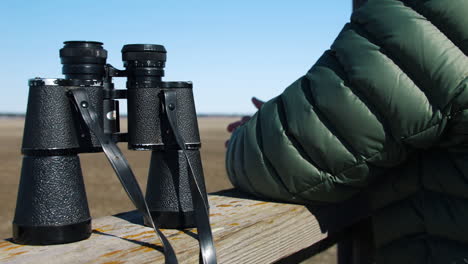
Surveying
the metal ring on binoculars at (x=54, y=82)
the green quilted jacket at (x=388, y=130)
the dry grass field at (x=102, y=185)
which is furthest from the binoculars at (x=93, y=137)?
the dry grass field at (x=102, y=185)

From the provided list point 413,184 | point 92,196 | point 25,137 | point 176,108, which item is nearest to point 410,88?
point 413,184

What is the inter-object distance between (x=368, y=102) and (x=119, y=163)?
1.52 ft

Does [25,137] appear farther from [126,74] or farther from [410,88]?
[410,88]

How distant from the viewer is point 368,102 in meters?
0.98

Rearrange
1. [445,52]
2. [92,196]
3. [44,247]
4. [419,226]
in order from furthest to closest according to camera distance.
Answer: [92,196] → [419,226] → [445,52] → [44,247]

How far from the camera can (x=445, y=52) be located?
0.95 m

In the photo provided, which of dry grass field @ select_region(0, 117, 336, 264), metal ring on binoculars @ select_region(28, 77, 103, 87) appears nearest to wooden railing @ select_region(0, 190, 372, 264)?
metal ring on binoculars @ select_region(28, 77, 103, 87)

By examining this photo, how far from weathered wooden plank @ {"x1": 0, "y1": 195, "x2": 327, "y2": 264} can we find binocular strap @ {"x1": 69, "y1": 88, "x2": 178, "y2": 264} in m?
0.03

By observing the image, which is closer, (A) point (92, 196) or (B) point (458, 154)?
(B) point (458, 154)

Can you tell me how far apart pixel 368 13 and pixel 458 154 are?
0.32 metres

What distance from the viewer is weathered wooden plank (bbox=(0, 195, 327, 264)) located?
0.79 meters

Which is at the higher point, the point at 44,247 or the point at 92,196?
the point at 44,247

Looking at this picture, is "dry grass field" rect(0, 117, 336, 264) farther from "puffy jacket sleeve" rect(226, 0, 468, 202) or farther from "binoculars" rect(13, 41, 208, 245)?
"binoculars" rect(13, 41, 208, 245)

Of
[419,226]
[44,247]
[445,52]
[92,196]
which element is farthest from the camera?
[92,196]
